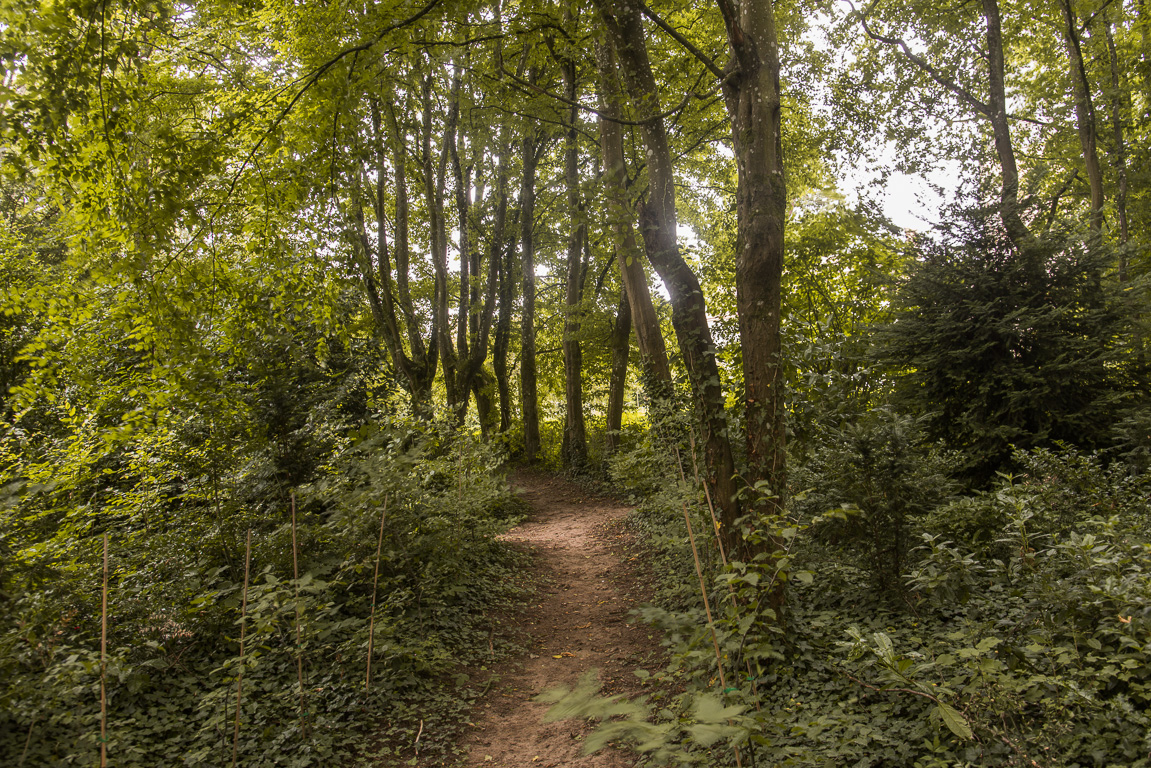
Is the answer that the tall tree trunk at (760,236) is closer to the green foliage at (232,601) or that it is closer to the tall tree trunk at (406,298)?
the green foliage at (232,601)

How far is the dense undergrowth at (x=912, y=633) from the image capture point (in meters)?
2.37

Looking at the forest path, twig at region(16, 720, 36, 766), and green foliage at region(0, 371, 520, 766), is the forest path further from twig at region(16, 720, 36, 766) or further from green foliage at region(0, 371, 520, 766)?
twig at region(16, 720, 36, 766)

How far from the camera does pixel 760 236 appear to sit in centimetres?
393

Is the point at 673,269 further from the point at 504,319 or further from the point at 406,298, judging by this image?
the point at 504,319

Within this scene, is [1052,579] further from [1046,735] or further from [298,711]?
[298,711]

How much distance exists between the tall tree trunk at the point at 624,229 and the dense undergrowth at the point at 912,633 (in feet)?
7.28

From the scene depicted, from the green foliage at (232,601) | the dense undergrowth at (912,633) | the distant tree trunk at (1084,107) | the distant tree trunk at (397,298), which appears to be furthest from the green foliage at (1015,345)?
the distant tree trunk at (397,298)

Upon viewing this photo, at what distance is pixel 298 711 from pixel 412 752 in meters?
0.81

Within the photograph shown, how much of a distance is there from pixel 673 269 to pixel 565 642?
3555mm

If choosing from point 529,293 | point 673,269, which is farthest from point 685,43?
point 529,293

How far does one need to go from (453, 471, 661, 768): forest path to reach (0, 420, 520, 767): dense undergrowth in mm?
310

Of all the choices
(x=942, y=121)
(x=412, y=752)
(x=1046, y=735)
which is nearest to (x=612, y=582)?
(x=412, y=752)

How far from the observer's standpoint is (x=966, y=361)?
6.25m

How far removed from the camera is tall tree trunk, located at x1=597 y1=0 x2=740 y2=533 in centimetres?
433
